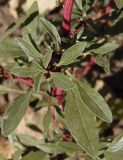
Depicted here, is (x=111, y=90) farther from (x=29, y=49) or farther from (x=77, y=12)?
(x=29, y=49)

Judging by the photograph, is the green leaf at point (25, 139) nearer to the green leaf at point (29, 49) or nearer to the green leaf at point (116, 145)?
the green leaf at point (116, 145)

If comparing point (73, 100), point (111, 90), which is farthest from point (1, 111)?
point (73, 100)

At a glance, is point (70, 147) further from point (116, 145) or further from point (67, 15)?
point (67, 15)

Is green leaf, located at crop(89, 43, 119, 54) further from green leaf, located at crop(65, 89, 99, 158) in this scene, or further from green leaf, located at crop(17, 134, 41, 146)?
green leaf, located at crop(17, 134, 41, 146)

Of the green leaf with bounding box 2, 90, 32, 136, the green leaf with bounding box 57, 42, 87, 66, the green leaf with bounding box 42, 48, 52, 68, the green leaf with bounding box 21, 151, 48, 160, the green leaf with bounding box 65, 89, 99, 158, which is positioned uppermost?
the green leaf with bounding box 42, 48, 52, 68

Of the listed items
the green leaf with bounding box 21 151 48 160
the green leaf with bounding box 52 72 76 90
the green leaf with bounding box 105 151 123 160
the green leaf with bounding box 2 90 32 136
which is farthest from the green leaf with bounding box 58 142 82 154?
the green leaf with bounding box 52 72 76 90

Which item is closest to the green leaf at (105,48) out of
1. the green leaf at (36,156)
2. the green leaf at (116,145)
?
the green leaf at (116,145)

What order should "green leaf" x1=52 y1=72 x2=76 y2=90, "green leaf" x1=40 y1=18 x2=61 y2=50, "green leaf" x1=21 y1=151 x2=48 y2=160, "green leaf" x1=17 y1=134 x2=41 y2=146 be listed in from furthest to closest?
"green leaf" x1=17 y1=134 x2=41 y2=146
"green leaf" x1=21 y1=151 x2=48 y2=160
"green leaf" x1=40 y1=18 x2=61 y2=50
"green leaf" x1=52 y1=72 x2=76 y2=90
